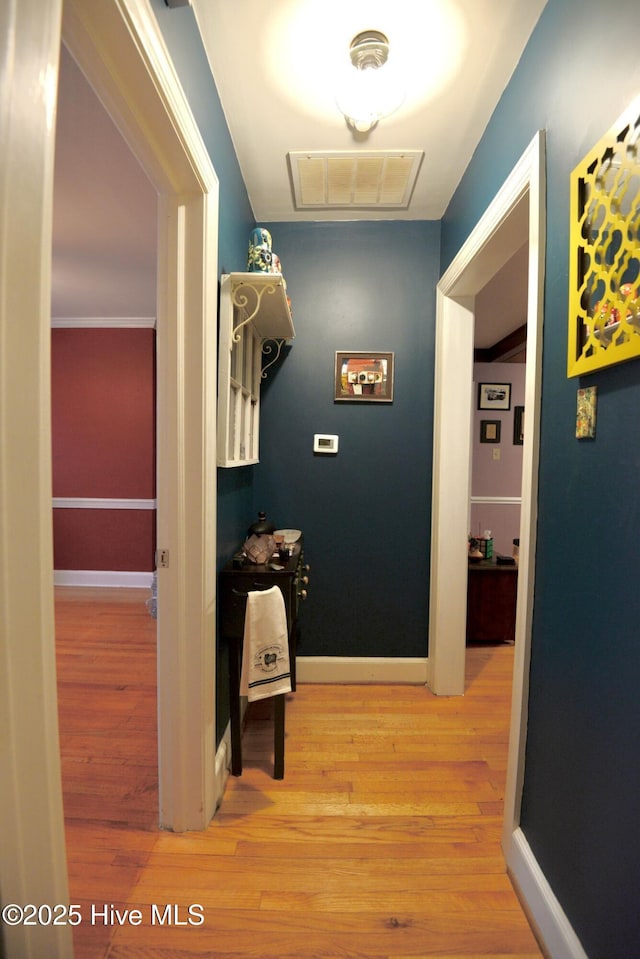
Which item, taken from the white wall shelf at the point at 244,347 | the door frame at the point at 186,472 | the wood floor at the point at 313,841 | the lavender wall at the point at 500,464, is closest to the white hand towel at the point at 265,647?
the door frame at the point at 186,472

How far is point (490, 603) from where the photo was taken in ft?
9.87

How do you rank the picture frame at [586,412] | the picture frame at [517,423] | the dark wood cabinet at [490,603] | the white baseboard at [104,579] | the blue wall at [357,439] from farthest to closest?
the white baseboard at [104,579]
the picture frame at [517,423]
the dark wood cabinet at [490,603]
the blue wall at [357,439]
the picture frame at [586,412]

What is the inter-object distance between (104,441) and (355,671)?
348cm

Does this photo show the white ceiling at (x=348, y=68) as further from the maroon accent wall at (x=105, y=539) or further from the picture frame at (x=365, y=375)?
the maroon accent wall at (x=105, y=539)

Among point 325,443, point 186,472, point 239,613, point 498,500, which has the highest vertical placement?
point 325,443

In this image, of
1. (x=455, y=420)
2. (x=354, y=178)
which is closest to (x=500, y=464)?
(x=455, y=420)

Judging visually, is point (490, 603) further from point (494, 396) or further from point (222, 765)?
point (222, 765)

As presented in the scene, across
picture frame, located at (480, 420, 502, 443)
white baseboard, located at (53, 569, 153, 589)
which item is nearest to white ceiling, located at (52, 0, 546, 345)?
picture frame, located at (480, 420, 502, 443)

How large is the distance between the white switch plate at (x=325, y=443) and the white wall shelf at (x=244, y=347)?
0.35 m

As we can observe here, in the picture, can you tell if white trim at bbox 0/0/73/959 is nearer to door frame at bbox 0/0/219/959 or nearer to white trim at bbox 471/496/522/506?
door frame at bbox 0/0/219/959

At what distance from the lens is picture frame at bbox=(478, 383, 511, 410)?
3873 millimetres

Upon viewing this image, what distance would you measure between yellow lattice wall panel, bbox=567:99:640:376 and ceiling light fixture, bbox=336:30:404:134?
0.85 meters

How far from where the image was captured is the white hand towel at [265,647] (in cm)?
156

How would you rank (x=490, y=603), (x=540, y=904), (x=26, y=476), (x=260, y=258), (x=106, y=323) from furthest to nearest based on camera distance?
(x=106, y=323), (x=490, y=603), (x=260, y=258), (x=540, y=904), (x=26, y=476)
